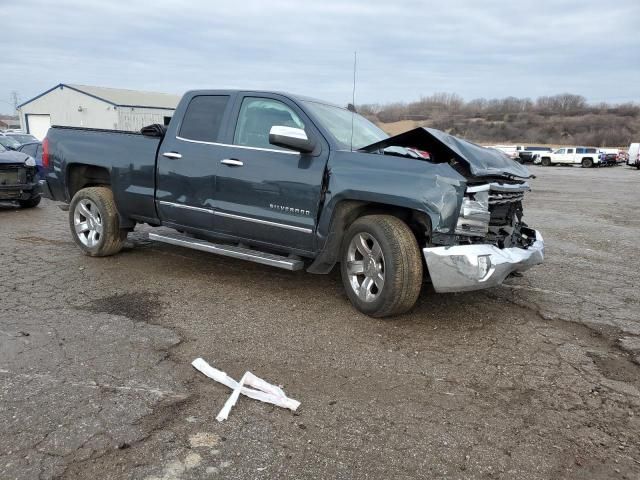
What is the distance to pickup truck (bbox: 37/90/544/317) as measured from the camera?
4.27 metres

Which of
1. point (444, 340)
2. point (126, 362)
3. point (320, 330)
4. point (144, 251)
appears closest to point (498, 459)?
point (444, 340)

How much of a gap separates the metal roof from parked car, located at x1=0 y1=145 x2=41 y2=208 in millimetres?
32869

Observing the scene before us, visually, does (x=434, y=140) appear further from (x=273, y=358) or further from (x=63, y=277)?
(x=63, y=277)

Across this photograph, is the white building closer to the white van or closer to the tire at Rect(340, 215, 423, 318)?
the white van

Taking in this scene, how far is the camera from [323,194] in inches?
186

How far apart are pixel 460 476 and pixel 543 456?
50cm

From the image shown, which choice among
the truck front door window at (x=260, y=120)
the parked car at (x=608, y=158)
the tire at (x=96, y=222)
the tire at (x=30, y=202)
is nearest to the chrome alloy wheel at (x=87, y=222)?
the tire at (x=96, y=222)

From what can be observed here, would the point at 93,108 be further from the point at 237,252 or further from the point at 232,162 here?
the point at 237,252

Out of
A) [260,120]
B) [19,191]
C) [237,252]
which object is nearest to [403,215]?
[237,252]

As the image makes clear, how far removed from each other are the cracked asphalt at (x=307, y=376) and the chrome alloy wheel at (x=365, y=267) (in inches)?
9.8

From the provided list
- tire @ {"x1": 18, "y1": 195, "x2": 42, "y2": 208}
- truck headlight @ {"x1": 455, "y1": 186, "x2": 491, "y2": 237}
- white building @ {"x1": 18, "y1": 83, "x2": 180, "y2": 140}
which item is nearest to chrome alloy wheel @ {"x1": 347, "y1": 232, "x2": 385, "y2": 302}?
truck headlight @ {"x1": 455, "y1": 186, "x2": 491, "y2": 237}

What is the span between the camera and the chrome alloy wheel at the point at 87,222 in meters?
6.51

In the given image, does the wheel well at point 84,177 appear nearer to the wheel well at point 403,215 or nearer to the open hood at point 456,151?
the wheel well at point 403,215

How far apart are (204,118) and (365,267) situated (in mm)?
2387
